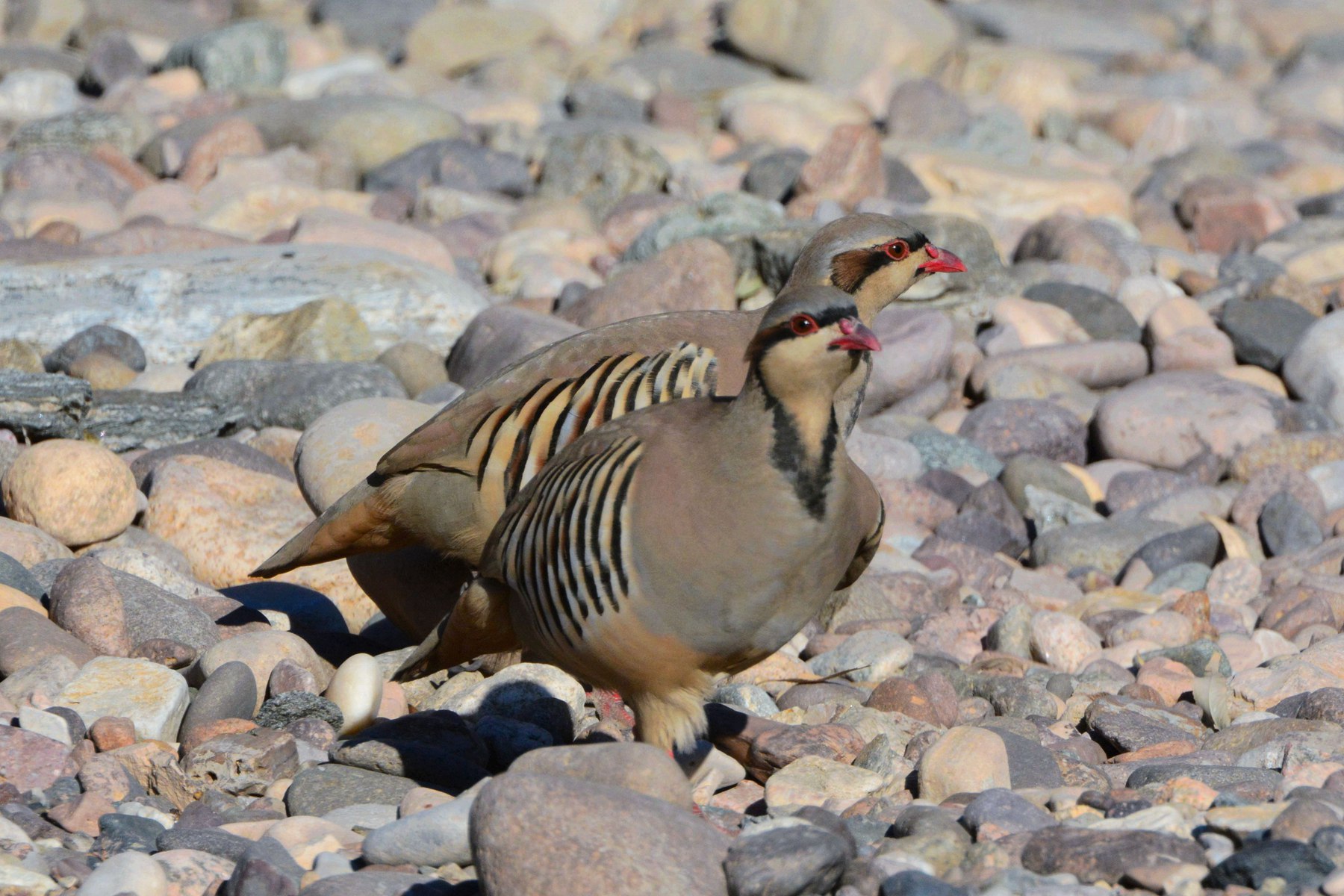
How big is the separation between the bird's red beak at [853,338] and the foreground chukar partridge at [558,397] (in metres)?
1.60

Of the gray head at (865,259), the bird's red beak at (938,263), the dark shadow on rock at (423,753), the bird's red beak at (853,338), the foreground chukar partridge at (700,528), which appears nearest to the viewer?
the bird's red beak at (853,338)

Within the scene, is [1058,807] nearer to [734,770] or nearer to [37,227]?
[734,770]

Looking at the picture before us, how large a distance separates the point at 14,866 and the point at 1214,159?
1439 centimetres

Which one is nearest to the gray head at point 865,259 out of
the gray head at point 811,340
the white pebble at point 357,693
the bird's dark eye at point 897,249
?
the bird's dark eye at point 897,249

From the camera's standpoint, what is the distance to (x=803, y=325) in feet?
12.4

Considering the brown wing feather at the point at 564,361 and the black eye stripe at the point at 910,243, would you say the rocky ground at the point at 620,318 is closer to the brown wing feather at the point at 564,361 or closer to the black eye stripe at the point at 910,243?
the brown wing feather at the point at 564,361

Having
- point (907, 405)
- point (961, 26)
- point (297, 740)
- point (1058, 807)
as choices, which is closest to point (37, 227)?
point (907, 405)

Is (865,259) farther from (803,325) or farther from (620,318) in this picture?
(620,318)

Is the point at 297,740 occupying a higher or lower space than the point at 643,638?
lower

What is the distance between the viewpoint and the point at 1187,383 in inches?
374

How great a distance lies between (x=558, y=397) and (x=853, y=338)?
2016 mm

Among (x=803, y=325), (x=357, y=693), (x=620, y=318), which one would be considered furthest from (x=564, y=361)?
(x=620, y=318)

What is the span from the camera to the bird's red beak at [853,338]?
12.2ft

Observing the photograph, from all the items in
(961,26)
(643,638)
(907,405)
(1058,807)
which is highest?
(643,638)
